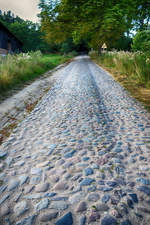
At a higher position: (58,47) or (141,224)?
(58,47)

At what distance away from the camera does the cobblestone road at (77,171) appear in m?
1.58

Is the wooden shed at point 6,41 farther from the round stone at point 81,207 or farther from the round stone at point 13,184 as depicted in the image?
the round stone at point 81,207

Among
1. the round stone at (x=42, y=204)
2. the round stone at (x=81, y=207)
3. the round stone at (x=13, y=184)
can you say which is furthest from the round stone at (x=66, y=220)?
the round stone at (x=13, y=184)

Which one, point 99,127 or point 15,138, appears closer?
point 15,138

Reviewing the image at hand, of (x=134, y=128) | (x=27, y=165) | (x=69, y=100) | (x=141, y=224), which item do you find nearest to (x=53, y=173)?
(x=27, y=165)

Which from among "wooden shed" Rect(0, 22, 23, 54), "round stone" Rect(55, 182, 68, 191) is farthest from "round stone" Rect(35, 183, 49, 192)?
"wooden shed" Rect(0, 22, 23, 54)

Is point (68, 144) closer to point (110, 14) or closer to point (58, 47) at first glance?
point (110, 14)

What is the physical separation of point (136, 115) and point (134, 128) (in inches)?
34.8

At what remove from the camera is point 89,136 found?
3146mm

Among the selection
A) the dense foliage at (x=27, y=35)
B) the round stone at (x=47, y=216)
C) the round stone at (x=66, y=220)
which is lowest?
the round stone at (x=47, y=216)

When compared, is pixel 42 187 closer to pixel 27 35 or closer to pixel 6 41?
pixel 6 41

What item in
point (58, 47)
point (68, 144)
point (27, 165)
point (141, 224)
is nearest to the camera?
point (141, 224)

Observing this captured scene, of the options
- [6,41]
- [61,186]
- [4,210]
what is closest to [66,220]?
[61,186]

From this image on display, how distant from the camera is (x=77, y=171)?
2.18 m
